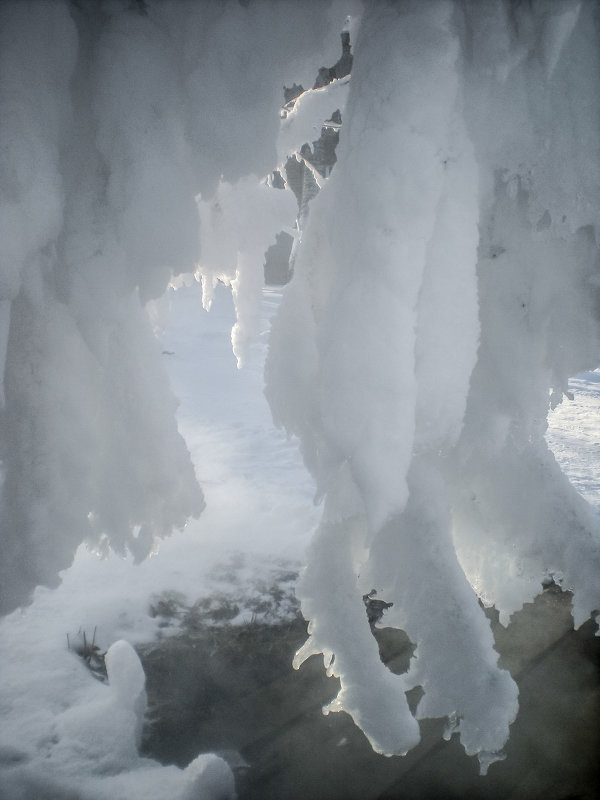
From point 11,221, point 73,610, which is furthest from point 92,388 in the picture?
point 73,610

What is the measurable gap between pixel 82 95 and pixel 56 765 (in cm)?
271

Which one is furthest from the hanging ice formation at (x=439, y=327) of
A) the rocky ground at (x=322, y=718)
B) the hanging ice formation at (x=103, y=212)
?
the rocky ground at (x=322, y=718)

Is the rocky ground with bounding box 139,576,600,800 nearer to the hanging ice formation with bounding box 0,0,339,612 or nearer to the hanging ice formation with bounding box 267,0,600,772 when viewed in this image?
the hanging ice formation with bounding box 267,0,600,772

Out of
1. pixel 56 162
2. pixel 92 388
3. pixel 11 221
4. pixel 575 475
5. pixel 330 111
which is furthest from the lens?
pixel 575 475

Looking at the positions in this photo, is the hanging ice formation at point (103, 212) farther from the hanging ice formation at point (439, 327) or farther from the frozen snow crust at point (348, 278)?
the hanging ice formation at point (439, 327)

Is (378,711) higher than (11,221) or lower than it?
lower

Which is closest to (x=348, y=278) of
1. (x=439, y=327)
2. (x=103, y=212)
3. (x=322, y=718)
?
(x=439, y=327)

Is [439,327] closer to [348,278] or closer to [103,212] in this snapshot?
[348,278]

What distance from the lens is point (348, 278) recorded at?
3.52ft

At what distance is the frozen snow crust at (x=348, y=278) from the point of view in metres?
1.02

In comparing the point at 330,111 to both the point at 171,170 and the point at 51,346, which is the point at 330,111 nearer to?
the point at 171,170

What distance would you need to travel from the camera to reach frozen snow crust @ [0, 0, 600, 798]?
1.02 meters

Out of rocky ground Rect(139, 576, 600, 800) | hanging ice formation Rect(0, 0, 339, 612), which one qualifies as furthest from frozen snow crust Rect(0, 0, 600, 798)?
rocky ground Rect(139, 576, 600, 800)

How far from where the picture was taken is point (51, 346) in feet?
4.02
